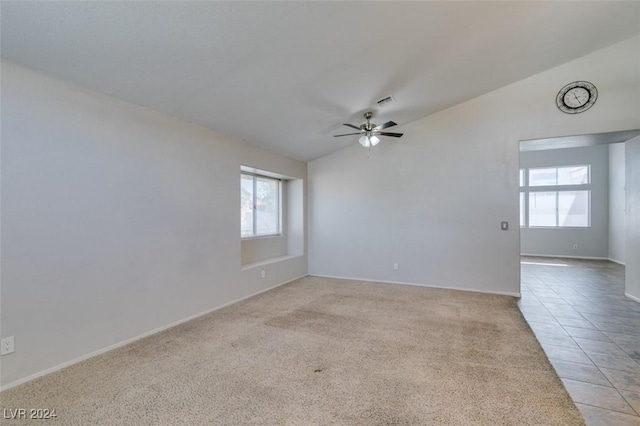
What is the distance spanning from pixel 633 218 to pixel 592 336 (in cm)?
242

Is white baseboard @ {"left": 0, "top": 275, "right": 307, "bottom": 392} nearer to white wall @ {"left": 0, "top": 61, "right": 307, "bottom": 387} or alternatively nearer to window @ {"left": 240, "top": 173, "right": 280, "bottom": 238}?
white wall @ {"left": 0, "top": 61, "right": 307, "bottom": 387}

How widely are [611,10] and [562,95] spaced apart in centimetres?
124

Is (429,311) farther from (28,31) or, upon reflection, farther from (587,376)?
(28,31)

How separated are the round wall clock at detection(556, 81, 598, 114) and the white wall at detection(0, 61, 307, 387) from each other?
4.98 meters

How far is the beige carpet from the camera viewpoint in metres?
1.82

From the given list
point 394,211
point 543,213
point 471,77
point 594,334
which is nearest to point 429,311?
point 594,334

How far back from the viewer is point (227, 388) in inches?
82.4

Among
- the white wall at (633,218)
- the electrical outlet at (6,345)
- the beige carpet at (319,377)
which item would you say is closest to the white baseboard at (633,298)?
the white wall at (633,218)

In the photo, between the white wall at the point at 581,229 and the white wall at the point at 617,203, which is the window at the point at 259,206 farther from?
the white wall at the point at 617,203

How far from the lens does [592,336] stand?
295 cm

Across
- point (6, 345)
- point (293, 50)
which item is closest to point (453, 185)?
point (293, 50)

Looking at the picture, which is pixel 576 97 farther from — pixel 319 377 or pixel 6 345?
pixel 6 345

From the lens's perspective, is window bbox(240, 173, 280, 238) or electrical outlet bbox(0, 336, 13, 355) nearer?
electrical outlet bbox(0, 336, 13, 355)

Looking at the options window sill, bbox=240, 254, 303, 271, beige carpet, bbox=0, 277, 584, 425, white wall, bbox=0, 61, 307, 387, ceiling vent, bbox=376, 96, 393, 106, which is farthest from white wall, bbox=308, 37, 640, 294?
white wall, bbox=0, 61, 307, 387
